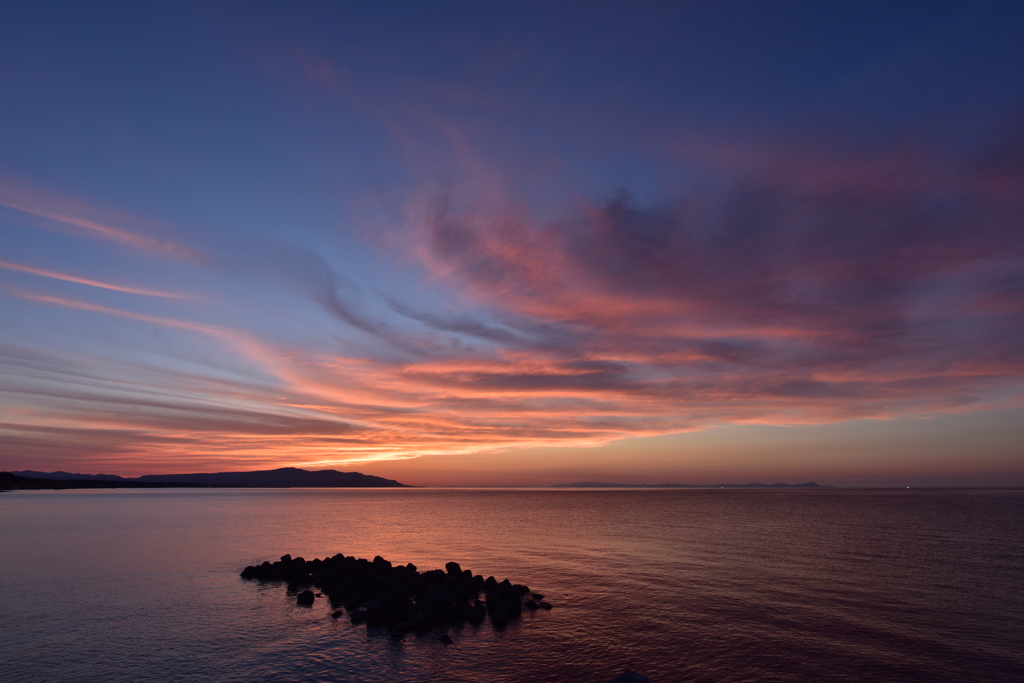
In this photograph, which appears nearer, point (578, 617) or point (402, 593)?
point (578, 617)

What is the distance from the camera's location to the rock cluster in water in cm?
2973

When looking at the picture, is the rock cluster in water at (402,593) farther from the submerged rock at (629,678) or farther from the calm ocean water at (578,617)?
the submerged rock at (629,678)

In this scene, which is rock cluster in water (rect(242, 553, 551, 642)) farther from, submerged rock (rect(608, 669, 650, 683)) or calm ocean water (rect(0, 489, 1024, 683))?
submerged rock (rect(608, 669, 650, 683))

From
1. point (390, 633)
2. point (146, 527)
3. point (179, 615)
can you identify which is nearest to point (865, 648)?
point (390, 633)

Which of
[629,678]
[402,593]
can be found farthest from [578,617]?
[629,678]

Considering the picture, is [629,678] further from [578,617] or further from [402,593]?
[402,593]

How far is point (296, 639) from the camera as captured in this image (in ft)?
86.6

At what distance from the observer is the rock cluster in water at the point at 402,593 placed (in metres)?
29.7

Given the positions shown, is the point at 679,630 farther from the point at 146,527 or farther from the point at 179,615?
the point at 146,527

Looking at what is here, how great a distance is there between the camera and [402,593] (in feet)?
106

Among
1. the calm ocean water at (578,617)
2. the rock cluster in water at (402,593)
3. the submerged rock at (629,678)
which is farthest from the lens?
the rock cluster in water at (402,593)

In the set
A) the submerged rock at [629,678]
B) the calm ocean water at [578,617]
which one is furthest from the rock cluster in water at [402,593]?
the submerged rock at [629,678]

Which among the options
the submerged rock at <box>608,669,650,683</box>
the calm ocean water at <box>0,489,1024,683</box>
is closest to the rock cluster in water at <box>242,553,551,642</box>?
the calm ocean water at <box>0,489,1024,683</box>

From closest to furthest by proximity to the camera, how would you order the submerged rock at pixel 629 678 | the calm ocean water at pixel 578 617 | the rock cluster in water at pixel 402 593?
the submerged rock at pixel 629 678, the calm ocean water at pixel 578 617, the rock cluster in water at pixel 402 593
